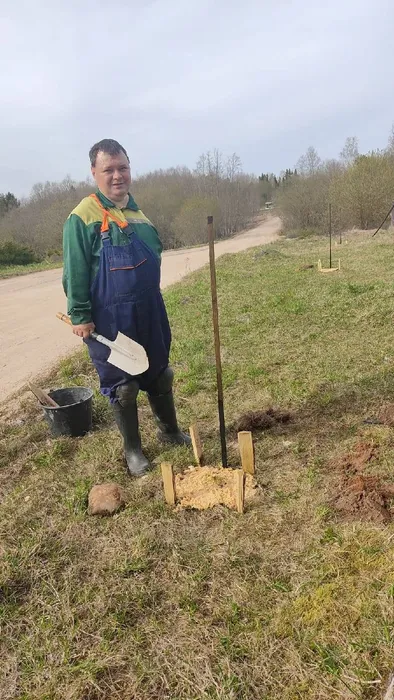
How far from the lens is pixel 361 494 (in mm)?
2834

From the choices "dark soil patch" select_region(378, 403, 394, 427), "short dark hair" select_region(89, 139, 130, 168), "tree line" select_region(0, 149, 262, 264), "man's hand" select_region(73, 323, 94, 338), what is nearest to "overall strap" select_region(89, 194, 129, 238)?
"short dark hair" select_region(89, 139, 130, 168)

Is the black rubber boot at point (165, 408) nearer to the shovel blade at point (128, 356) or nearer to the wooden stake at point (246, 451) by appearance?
the shovel blade at point (128, 356)

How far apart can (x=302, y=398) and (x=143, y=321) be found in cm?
211

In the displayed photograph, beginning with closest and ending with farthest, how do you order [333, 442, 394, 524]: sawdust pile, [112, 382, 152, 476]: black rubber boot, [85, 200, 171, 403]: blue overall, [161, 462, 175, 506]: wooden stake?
1. [333, 442, 394, 524]: sawdust pile
2. [161, 462, 175, 506]: wooden stake
3. [85, 200, 171, 403]: blue overall
4. [112, 382, 152, 476]: black rubber boot

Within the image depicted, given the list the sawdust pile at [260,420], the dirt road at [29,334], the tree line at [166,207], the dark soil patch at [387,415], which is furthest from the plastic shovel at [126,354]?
the tree line at [166,207]

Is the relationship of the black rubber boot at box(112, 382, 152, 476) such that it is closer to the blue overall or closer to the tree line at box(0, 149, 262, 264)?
the blue overall

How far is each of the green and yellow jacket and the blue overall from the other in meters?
0.04

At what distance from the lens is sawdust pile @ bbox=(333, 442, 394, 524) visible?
269 cm

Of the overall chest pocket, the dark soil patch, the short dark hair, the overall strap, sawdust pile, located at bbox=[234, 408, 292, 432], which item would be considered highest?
the short dark hair

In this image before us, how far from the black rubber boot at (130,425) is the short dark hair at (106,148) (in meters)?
1.51

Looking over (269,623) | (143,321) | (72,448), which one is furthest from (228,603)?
(72,448)

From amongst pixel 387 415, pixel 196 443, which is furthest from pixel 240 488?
pixel 387 415

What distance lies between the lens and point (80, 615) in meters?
2.25

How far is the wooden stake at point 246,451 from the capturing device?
3043mm
